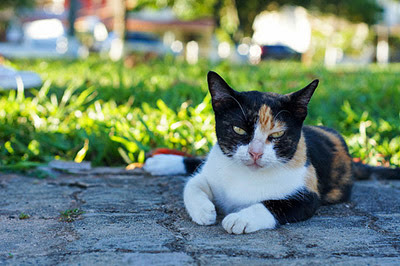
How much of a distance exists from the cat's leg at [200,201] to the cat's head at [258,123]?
0.24 m

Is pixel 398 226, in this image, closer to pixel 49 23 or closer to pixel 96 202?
pixel 96 202

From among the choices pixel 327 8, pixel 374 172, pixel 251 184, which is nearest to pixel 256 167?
pixel 251 184

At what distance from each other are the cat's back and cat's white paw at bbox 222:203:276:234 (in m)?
0.51

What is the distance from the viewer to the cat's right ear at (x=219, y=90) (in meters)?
2.42

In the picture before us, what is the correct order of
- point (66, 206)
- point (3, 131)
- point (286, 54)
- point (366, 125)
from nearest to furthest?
point (66, 206) < point (3, 131) < point (366, 125) < point (286, 54)

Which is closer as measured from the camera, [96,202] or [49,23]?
[96,202]

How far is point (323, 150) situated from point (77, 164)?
5.70ft

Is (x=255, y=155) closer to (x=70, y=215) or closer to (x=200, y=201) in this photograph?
(x=200, y=201)

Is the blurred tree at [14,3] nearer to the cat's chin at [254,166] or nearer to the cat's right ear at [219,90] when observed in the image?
the cat's right ear at [219,90]

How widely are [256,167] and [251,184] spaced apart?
137 mm

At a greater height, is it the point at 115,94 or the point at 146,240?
the point at 115,94

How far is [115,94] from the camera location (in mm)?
5434

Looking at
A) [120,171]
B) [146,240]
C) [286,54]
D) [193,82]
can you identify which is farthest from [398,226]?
[286,54]

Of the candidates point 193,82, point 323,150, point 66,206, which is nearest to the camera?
point 66,206
